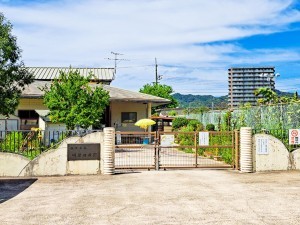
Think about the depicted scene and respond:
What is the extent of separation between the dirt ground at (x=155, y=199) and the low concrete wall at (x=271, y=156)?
83 centimetres

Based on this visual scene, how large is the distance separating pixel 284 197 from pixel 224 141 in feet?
33.7

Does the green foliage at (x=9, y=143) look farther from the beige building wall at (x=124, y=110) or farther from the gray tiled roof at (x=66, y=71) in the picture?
the gray tiled roof at (x=66, y=71)

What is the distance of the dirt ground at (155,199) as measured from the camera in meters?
8.89

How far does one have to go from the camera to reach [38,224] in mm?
8422

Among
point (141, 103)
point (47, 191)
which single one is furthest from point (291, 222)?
point (141, 103)

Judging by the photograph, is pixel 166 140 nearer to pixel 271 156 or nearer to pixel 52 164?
pixel 271 156

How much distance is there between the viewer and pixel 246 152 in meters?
16.3

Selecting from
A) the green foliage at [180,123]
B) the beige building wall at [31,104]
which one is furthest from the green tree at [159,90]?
the beige building wall at [31,104]

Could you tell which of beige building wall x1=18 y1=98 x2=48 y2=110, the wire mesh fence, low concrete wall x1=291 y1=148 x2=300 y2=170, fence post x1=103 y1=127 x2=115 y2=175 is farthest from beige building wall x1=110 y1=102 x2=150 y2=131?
low concrete wall x1=291 y1=148 x2=300 y2=170

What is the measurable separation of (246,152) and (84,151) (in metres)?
6.85

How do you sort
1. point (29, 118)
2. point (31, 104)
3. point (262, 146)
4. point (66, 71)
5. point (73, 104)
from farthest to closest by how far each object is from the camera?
1. point (66, 71)
2. point (29, 118)
3. point (31, 104)
4. point (73, 104)
5. point (262, 146)

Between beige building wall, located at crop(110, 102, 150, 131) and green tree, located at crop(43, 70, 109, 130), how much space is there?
9.18 m

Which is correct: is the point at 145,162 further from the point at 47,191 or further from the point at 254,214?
the point at 254,214

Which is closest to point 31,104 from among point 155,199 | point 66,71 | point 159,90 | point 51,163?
point 66,71
